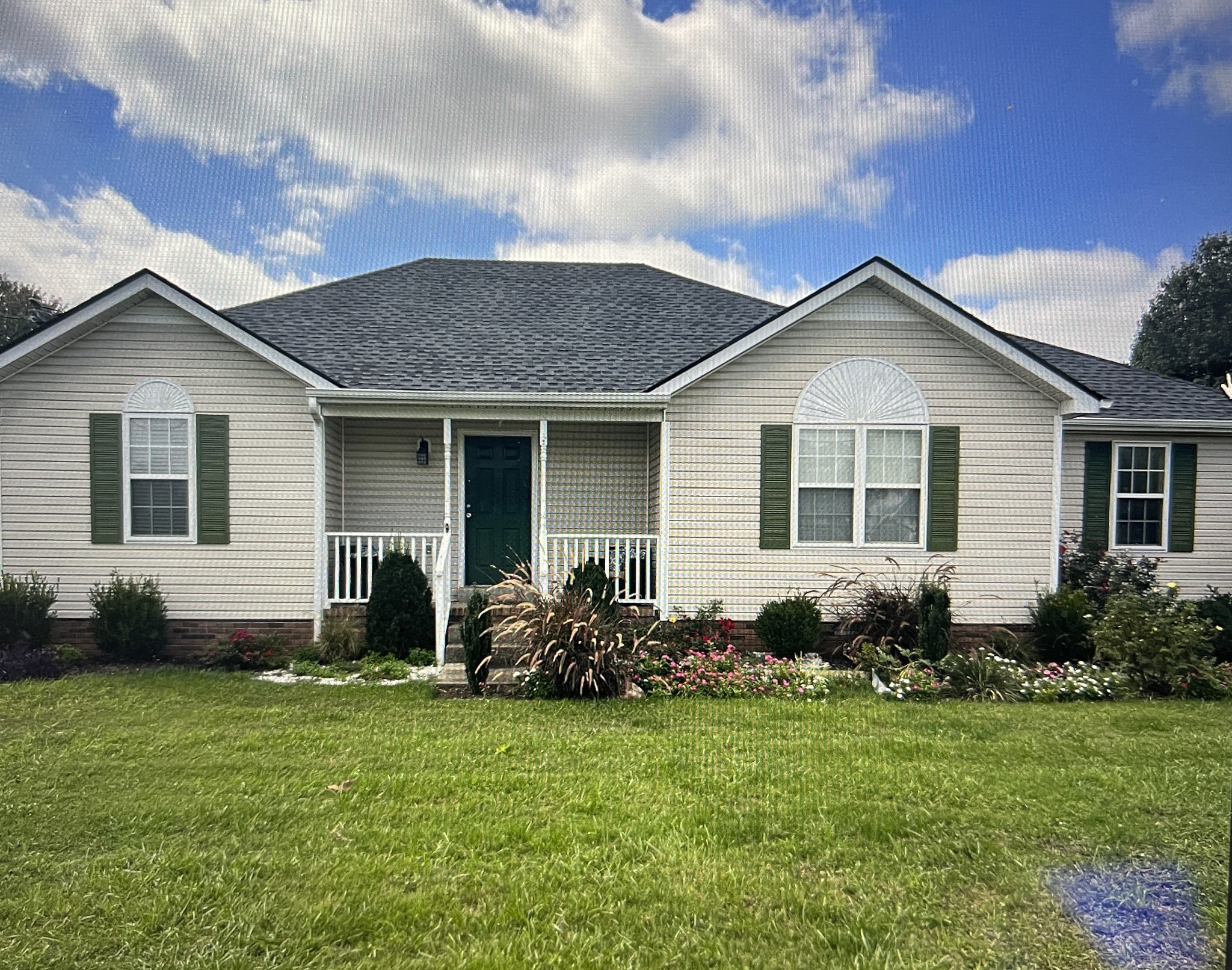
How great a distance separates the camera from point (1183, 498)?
9820mm

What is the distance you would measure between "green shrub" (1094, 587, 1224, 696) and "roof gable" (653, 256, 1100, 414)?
239cm

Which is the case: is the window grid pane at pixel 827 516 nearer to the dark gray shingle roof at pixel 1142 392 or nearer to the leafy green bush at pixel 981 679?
the leafy green bush at pixel 981 679

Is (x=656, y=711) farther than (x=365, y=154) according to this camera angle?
No

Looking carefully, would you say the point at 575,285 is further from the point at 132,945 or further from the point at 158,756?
the point at 132,945

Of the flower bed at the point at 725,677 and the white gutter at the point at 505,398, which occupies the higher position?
the white gutter at the point at 505,398

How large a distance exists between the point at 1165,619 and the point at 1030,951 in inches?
245

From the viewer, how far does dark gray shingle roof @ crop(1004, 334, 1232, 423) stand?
9727 millimetres

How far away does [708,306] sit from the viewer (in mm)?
12094

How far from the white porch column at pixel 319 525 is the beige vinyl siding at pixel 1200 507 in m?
10.2

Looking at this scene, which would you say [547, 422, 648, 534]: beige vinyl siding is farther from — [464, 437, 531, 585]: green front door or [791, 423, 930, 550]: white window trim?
[791, 423, 930, 550]: white window trim

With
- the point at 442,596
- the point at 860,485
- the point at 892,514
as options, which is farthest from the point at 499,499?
the point at 892,514

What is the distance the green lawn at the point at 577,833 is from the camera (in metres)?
2.68

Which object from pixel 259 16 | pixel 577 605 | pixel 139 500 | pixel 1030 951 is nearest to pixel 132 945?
pixel 1030 951

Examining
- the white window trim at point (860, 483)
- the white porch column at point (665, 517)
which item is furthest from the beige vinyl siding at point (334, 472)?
the white window trim at point (860, 483)
